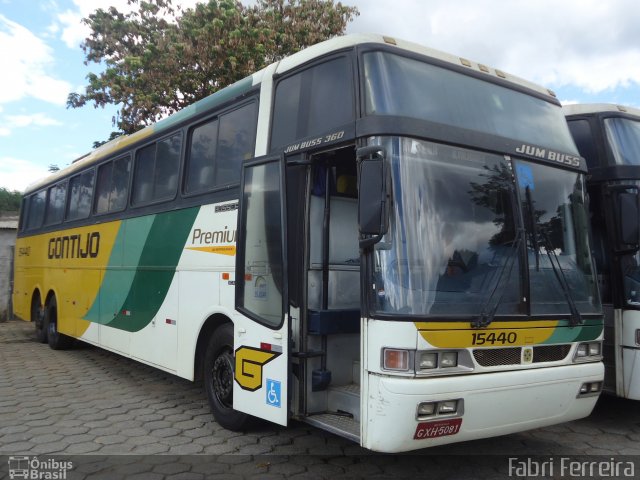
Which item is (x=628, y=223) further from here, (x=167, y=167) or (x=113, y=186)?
(x=113, y=186)

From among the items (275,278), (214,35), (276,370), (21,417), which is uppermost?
(214,35)

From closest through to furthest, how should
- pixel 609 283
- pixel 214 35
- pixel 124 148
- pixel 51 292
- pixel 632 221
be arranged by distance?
pixel 632 221 < pixel 609 283 < pixel 124 148 < pixel 51 292 < pixel 214 35

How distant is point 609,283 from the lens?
224 inches

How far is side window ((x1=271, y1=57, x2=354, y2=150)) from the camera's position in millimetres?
4324

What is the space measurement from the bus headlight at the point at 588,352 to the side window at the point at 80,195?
7.50 metres

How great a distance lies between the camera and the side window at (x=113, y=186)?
7.89 metres

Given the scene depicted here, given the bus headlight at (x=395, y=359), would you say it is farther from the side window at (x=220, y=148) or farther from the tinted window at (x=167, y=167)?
the tinted window at (x=167, y=167)

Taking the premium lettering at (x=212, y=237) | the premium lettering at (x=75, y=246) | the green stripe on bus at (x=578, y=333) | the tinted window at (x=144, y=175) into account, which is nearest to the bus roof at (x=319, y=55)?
the tinted window at (x=144, y=175)

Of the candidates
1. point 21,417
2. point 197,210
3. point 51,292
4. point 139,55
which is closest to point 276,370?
point 197,210

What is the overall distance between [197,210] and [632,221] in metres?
4.25

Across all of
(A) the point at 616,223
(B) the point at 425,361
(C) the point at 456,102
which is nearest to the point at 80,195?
(C) the point at 456,102

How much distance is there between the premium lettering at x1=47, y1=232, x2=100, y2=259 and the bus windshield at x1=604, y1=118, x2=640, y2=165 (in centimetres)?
696

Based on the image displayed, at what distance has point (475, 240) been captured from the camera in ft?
13.3

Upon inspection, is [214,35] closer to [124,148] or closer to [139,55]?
[139,55]
